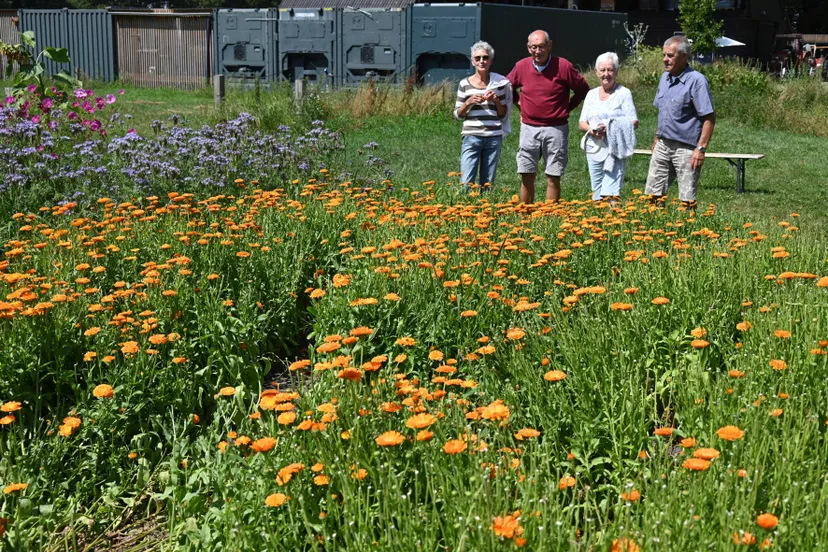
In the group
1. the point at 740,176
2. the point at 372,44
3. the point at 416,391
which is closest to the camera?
the point at 416,391

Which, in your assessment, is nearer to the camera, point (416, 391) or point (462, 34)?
point (416, 391)

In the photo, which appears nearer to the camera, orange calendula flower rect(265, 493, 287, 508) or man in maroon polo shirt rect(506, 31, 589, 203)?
orange calendula flower rect(265, 493, 287, 508)

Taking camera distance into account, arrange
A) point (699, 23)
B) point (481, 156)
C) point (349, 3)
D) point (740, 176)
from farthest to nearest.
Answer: point (699, 23) → point (349, 3) → point (740, 176) → point (481, 156)

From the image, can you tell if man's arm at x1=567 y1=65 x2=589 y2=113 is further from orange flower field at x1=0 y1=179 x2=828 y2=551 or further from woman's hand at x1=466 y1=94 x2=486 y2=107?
orange flower field at x1=0 y1=179 x2=828 y2=551

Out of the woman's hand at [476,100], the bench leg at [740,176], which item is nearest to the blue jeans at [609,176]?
the woman's hand at [476,100]

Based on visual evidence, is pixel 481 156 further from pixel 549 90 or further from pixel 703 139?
pixel 703 139

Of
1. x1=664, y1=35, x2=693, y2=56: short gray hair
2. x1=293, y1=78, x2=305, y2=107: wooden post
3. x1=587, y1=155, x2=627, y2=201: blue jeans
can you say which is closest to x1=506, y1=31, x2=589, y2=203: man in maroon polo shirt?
x1=587, y1=155, x2=627, y2=201: blue jeans

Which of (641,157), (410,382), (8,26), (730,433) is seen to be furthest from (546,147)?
(8,26)

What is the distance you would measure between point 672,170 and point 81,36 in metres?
26.9

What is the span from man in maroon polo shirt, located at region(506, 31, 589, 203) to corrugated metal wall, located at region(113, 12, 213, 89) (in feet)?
73.5

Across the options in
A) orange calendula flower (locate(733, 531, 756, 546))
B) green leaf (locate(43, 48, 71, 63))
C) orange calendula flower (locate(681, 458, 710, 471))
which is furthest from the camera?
green leaf (locate(43, 48, 71, 63))

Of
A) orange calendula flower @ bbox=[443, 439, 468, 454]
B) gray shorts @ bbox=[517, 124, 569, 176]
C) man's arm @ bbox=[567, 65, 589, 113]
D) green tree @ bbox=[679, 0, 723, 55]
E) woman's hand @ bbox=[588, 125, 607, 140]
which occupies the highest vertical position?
green tree @ bbox=[679, 0, 723, 55]

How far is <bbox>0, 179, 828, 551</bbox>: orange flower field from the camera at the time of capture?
2.79 metres

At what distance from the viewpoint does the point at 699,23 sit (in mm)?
33812
